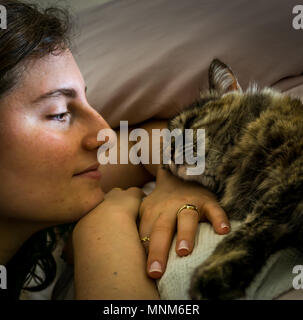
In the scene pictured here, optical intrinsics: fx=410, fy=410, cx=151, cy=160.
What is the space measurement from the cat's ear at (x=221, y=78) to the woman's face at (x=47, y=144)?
0.32 m

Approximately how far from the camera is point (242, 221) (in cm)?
A: 71

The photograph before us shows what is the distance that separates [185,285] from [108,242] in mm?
175

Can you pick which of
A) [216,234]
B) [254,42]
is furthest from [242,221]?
[254,42]

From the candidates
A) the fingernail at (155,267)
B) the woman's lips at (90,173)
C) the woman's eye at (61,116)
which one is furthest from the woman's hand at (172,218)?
the woman's eye at (61,116)

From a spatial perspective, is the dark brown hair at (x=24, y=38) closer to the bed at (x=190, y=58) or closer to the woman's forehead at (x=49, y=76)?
the woman's forehead at (x=49, y=76)

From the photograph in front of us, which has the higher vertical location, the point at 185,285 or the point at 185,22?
the point at 185,22

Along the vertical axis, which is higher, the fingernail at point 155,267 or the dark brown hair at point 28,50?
the dark brown hair at point 28,50

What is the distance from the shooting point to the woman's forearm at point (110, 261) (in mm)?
615

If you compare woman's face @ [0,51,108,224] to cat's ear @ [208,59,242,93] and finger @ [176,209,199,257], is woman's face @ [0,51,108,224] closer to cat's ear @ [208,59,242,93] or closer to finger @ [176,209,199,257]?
finger @ [176,209,199,257]

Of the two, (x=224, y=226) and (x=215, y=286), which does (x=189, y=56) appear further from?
(x=215, y=286)

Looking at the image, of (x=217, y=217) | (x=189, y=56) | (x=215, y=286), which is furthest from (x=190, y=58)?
(x=215, y=286)

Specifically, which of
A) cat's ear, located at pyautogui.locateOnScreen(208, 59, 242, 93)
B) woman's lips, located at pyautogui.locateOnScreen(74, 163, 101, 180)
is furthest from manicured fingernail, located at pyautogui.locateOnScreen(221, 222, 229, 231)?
cat's ear, located at pyautogui.locateOnScreen(208, 59, 242, 93)
